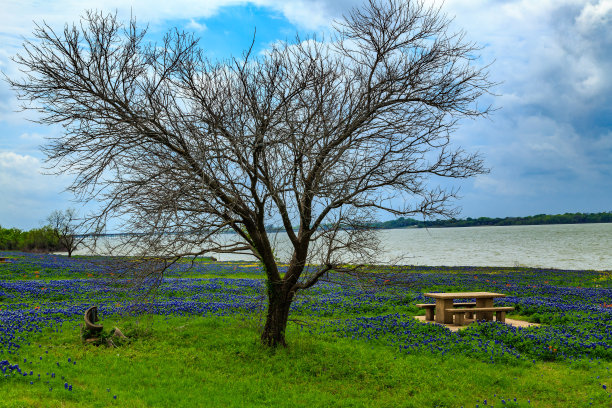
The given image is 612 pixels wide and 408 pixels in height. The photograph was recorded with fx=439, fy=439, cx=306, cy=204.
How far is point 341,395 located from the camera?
9.09 m

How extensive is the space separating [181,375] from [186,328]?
4.63 meters

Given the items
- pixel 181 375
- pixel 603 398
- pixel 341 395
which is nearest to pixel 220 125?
pixel 181 375

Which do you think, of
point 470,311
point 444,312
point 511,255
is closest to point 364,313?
point 444,312

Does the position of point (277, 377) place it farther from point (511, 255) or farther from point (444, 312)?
point (511, 255)

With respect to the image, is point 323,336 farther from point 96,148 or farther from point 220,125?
point 96,148

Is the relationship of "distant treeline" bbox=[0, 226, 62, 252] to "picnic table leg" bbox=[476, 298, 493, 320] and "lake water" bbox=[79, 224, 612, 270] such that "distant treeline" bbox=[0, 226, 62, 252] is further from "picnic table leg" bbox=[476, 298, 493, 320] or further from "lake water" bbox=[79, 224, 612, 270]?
"picnic table leg" bbox=[476, 298, 493, 320]

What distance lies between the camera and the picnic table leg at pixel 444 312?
608 inches

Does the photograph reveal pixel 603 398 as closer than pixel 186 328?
Yes

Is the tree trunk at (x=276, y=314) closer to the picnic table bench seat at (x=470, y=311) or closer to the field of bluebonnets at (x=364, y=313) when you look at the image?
the field of bluebonnets at (x=364, y=313)

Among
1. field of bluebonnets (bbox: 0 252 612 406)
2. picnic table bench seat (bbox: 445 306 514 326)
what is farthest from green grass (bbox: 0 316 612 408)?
picnic table bench seat (bbox: 445 306 514 326)

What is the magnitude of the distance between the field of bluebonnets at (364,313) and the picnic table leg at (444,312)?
933 millimetres

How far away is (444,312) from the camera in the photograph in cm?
1545

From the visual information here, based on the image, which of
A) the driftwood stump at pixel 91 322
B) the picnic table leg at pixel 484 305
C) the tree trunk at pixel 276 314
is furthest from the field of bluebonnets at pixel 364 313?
the picnic table leg at pixel 484 305

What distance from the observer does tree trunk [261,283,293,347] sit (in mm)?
11531
